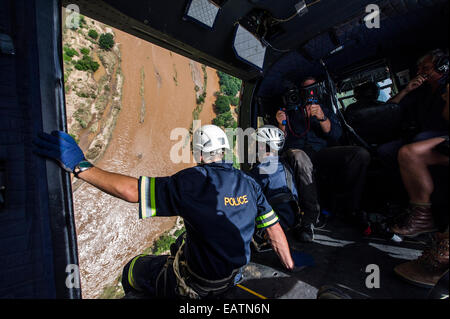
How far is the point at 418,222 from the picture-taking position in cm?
134

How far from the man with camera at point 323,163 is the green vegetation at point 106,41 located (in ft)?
99.0

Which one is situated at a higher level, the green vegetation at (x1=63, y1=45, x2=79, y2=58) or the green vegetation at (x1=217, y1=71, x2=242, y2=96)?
the green vegetation at (x1=217, y1=71, x2=242, y2=96)

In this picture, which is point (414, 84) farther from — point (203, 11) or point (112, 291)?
point (112, 291)

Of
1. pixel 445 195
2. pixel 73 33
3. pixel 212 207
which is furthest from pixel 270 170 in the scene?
pixel 73 33

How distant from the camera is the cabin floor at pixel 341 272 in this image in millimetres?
1564

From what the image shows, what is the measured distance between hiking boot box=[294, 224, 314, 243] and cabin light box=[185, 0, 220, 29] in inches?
125

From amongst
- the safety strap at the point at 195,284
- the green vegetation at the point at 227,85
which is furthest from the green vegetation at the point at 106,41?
the safety strap at the point at 195,284

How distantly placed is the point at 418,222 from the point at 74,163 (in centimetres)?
272

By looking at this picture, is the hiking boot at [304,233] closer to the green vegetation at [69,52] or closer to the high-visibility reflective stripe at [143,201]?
the high-visibility reflective stripe at [143,201]

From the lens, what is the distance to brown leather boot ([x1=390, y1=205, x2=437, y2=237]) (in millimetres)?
1297

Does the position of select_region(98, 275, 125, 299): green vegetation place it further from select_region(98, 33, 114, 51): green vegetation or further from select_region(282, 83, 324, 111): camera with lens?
select_region(98, 33, 114, 51): green vegetation

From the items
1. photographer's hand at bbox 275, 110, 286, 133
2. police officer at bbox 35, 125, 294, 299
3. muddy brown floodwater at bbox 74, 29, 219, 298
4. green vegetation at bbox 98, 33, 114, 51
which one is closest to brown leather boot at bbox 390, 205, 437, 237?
police officer at bbox 35, 125, 294, 299

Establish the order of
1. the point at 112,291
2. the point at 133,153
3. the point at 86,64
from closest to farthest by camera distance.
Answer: the point at 112,291, the point at 86,64, the point at 133,153

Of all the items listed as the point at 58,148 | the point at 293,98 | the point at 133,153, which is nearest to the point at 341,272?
the point at 58,148
